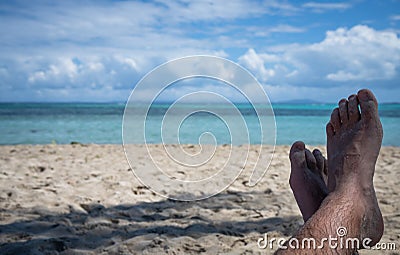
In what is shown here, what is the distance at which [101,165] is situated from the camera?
4473mm

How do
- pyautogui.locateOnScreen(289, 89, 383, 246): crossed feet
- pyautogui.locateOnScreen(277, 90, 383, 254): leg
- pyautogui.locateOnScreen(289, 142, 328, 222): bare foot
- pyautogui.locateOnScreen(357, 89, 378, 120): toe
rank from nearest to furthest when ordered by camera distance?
pyautogui.locateOnScreen(277, 90, 383, 254): leg → pyautogui.locateOnScreen(289, 89, 383, 246): crossed feet → pyautogui.locateOnScreen(289, 142, 328, 222): bare foot → pyautogui.locateOnScreen(357, 89, 378, 120): toe

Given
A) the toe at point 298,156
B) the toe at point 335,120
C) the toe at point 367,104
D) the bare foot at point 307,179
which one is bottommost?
the bare foot at point 307,179

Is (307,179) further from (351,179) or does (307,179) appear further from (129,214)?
(129,214)

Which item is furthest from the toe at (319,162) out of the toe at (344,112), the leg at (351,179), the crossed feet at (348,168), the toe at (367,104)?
the toe at (367,104)

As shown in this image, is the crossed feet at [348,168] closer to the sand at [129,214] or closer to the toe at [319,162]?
the toe at [319,162]

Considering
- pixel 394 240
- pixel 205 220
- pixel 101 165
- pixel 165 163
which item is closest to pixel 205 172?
pixel 165 163

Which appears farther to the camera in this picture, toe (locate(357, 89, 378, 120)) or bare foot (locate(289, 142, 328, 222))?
toe (locate(357, 89, 378, 120))

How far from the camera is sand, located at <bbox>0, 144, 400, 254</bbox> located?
7.29ft

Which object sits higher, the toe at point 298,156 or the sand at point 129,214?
the toe at point 298,156

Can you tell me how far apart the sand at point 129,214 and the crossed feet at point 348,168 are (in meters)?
0.37

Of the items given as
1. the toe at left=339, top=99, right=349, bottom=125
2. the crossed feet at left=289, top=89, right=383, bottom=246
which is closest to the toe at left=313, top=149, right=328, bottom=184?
the crossed feet at left=289, top=89, right=383, bottom=246

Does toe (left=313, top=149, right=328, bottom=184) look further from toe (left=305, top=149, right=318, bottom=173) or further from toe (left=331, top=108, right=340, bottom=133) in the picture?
toe (left=331, top=108, right=340, bottom=133)

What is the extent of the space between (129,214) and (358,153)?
5.04 ft

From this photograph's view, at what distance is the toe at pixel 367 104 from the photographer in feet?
7.00
